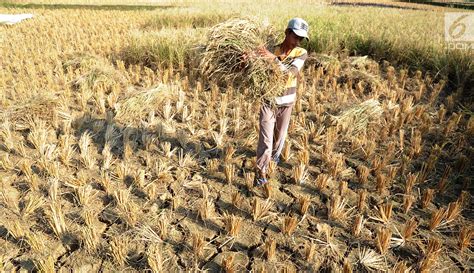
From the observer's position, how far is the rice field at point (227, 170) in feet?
7.68

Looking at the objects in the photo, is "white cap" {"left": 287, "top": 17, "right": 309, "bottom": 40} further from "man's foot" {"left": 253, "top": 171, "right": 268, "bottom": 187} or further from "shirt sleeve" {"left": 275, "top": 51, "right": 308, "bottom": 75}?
"man's foot" {"left": 253, "top": 171, "right": 268, "bottom": 187}

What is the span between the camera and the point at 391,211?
8.77 feet

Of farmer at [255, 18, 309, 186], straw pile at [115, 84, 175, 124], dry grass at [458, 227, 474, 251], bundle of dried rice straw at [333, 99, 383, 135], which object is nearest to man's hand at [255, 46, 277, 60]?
farmer at [255, 18, 309, 186]

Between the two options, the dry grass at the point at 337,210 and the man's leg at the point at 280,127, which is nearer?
the dry grass at the point at 337,210

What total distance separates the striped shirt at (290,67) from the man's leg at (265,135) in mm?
121

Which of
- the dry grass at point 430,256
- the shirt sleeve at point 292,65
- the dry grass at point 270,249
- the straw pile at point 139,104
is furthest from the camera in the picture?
the straw pile at point 139,104

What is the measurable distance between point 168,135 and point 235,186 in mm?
1236

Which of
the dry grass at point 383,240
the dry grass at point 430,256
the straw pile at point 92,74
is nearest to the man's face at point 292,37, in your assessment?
the dry grass at point 383,240

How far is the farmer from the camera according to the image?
2.51 m

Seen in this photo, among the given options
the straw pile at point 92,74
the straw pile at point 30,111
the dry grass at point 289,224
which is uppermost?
the straw pile at point 92,74

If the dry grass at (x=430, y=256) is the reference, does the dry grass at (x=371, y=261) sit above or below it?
below

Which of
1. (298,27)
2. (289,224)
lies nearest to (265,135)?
(289,224)

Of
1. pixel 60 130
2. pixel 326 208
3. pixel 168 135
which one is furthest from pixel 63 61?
pixel 326 208

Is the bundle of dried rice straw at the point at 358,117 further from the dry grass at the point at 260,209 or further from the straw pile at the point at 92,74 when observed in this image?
the straw pile at the point at 92,74
